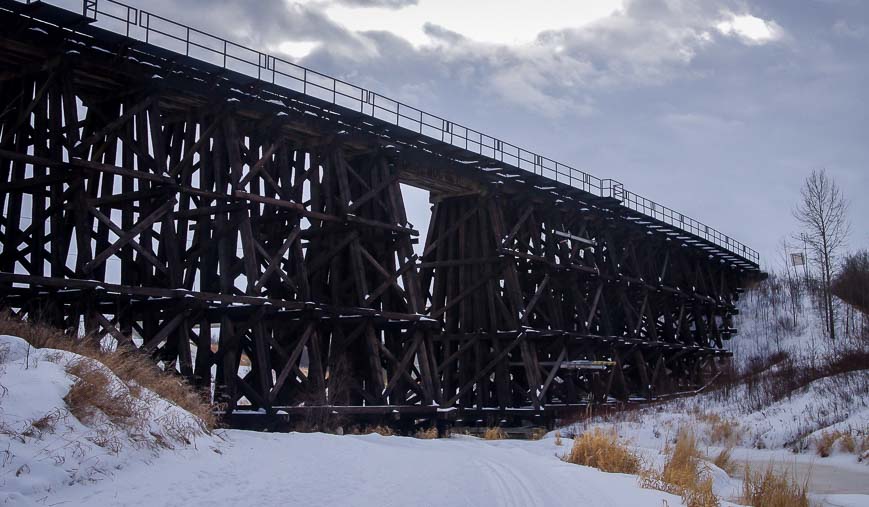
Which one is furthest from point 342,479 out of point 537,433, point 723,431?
point 723,431

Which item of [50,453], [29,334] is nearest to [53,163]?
[29,334]

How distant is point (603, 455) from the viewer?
488 inches

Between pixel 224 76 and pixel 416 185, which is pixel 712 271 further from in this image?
pixel 224 76

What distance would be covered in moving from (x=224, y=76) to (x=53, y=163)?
14.0 ft

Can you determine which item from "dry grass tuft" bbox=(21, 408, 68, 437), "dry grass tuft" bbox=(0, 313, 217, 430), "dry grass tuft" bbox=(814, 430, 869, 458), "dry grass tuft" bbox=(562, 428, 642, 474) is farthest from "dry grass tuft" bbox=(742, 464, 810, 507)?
"dry grass tuft" bbox=(814, 430, 869, 458)

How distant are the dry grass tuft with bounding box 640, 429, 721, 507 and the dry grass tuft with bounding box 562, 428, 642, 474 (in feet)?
1.72

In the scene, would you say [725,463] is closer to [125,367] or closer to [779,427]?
[779,427]

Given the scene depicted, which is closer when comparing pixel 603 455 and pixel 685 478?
pixel 685 478

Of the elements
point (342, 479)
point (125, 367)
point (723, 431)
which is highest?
point (125, 367)

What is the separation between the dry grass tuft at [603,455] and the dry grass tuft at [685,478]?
53 cm

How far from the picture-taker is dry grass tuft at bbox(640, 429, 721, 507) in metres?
9.06

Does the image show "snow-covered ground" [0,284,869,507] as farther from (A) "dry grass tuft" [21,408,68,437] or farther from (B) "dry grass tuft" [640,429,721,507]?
(B) "dry grass tuft" [640,429,721,507]

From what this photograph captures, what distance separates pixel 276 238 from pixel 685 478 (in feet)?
38.4

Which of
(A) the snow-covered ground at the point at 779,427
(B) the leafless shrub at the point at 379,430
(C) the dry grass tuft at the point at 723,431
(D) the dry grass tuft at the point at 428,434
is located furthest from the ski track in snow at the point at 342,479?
(C) the dry grass tuft at the point at 723,431
